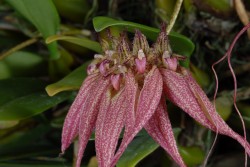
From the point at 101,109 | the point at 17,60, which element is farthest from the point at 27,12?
the point at 101,109

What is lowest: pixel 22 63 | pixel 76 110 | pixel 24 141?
pixel 24 141

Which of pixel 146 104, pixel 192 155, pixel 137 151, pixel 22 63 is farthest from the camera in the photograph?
pixel 22 63

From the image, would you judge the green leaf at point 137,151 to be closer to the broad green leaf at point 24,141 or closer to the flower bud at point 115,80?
the flower bud at point 115,80

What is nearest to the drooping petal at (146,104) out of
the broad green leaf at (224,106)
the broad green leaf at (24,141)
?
the broad green leaf at (224,106)

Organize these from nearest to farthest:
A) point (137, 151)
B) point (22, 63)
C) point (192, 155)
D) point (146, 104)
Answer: point (146, 104), point (137, 151), point (192, 155), point (22, 63)

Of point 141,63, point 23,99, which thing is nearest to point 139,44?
point 141,63

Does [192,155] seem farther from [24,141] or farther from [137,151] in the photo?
[24,141]
